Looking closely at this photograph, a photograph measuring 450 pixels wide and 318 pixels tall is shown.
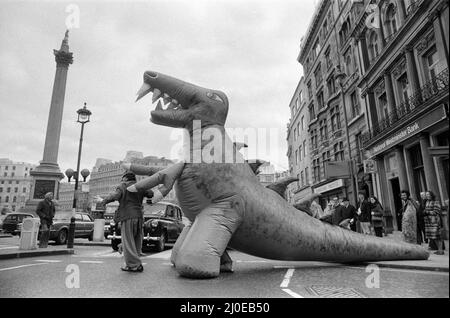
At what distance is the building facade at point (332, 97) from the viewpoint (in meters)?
20.6

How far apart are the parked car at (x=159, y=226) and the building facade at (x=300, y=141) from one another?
2067cm

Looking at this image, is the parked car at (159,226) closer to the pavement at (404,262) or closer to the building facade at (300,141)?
the pavement at (404,262)

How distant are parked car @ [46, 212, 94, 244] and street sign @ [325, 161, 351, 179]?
11761 mm

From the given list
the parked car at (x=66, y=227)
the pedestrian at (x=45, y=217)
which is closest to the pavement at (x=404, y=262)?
the pedestrian at (x=45, y=217)

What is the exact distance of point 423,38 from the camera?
7.86m

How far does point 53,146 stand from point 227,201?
2569 centimetres

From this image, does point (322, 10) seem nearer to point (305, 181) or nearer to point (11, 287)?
point (305, 181)

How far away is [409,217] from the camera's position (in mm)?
2908

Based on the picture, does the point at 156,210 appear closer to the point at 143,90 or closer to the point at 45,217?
the point at 45,217

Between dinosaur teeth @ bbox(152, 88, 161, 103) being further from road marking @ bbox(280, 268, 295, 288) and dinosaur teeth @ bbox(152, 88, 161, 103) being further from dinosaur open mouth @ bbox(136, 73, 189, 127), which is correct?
road marking @ bbox(280, 268, 295, 288)

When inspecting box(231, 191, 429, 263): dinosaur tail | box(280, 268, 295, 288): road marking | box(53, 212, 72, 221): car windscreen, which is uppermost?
box(53, 212, 72, 221): car windscreen

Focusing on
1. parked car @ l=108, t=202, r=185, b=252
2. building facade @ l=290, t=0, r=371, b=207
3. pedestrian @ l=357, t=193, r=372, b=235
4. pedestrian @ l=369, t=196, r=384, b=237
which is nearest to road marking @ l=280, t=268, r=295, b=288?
pedestrian @ l=369, t=196, r=384, b=237

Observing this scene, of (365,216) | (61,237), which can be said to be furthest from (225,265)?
(61,237)

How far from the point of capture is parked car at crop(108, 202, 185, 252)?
9.81 meters
